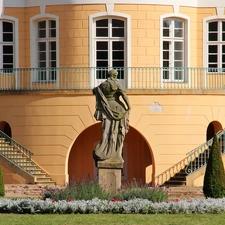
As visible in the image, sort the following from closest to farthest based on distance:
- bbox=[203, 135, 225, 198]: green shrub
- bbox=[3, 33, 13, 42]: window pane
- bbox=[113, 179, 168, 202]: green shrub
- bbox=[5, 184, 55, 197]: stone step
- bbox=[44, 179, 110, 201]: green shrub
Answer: bbox=[44, 179, 110, 201]: green shrub, bbox=[113, 179, 168, 202]: green shrub, bbox=[203, 135, 225, 198]: green shrub, bbox=[5, 184, 55, 197]: stone step, bbox=[3, 33, 13, 42]: window pane

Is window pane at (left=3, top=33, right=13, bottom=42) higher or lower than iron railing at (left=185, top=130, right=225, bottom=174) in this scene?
higher

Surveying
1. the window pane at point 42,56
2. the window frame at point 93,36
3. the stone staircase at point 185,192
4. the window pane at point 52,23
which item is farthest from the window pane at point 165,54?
the stone staircase at point 185,192

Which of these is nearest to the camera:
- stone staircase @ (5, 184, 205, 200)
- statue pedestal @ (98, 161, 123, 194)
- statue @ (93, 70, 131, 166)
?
statue pedestal @ (98, 161, 123, 194)

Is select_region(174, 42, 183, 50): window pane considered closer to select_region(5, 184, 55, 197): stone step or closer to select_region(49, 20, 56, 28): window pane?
select_region(49, 20, 56, 28): window pane

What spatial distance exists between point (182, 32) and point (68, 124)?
5.30m

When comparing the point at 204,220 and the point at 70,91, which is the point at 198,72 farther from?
the point at 204,220

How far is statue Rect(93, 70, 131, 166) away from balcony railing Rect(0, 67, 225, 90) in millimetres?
10741

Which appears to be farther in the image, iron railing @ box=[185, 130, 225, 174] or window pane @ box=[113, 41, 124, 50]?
window pane @ box=[113, 41, 124, 50]

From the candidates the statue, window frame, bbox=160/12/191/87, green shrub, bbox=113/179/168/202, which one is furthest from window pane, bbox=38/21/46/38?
green shrub, bbox=113/179/168/202

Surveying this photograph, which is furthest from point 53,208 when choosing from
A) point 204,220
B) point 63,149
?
point 63,149

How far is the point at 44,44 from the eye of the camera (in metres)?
44.5

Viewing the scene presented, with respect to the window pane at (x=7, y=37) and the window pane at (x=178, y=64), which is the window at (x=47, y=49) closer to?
the window pane at (x=7, y=37)

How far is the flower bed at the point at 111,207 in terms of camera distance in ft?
97.7

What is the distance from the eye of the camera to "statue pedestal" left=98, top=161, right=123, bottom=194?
107ft
